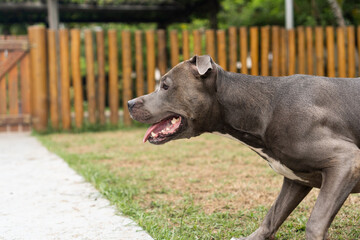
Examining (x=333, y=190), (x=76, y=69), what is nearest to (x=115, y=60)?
(x=76, y=69)

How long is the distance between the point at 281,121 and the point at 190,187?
7.61 ft

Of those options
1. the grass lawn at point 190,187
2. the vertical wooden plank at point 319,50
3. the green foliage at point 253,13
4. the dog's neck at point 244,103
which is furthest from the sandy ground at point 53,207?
the green foliage at point 253,13

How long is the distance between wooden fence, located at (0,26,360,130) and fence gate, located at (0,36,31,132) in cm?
22

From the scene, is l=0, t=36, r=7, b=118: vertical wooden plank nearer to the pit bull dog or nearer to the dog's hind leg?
the pit bull dog

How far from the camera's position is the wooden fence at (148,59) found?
10.6 metres

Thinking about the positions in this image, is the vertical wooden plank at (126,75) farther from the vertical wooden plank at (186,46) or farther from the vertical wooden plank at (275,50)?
the vertical wooden plank at (275,50)

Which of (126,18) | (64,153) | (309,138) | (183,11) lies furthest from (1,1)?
(309,138)

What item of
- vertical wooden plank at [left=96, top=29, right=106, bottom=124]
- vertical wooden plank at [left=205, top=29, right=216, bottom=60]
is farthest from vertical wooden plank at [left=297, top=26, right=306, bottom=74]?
vertical wooden plank at [left=96, top=29, right=106, bottom=124]

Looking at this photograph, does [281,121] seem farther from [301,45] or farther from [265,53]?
[301,45]

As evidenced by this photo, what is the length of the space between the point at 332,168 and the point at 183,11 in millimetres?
13277

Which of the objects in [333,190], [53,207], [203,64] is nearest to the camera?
[333,190]

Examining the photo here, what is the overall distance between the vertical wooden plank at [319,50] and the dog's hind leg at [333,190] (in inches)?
339

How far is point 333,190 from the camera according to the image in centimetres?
323

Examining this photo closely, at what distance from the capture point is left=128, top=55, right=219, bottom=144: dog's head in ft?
12.2
